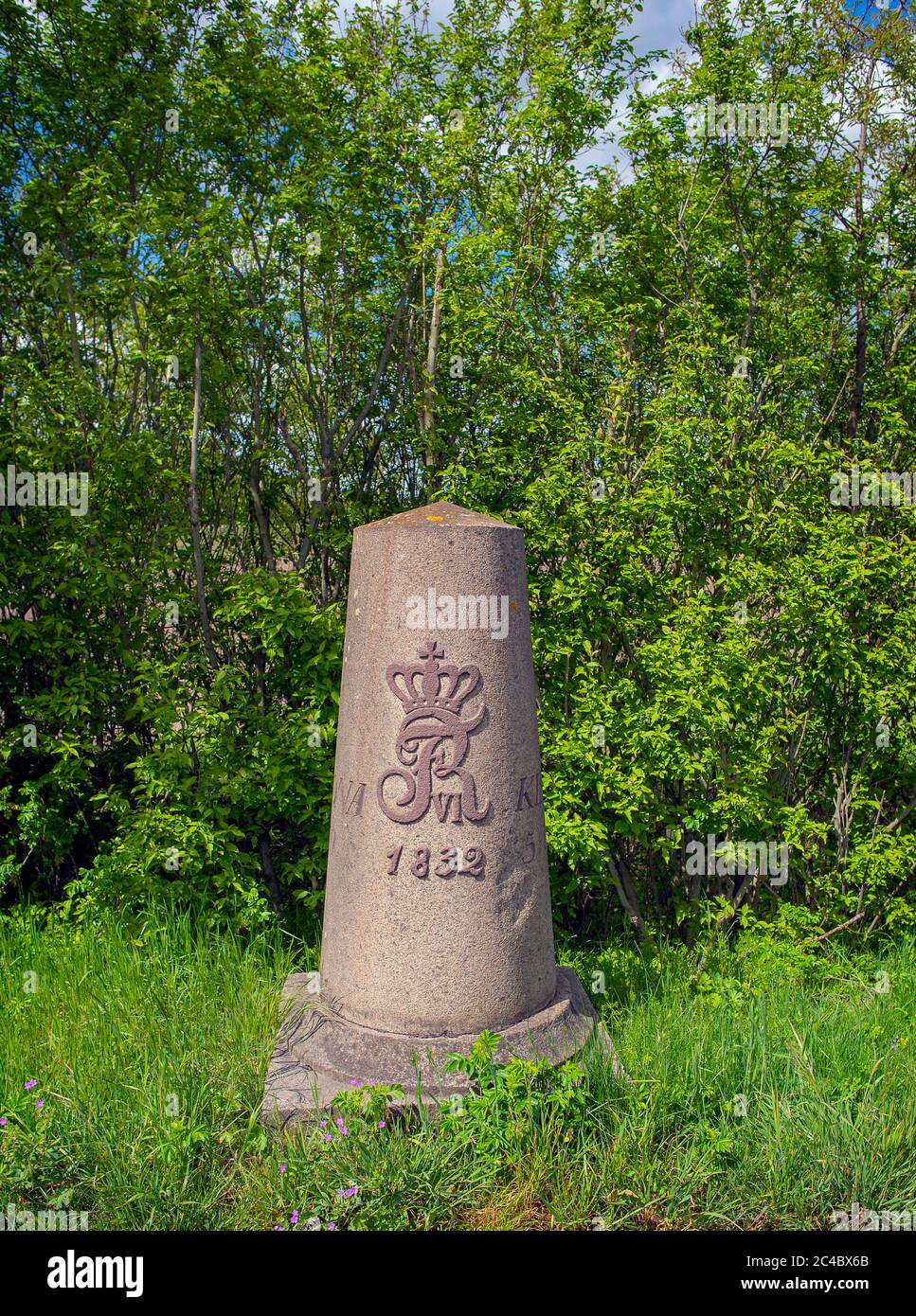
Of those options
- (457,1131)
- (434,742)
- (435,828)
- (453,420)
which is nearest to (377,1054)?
(457,1131)

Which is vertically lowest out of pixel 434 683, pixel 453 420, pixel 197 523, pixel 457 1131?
pixel 457 1131

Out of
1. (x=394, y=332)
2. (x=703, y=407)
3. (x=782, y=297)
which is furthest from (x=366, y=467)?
(x=782, y=297)

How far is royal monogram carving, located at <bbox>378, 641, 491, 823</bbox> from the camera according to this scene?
285 centimetres

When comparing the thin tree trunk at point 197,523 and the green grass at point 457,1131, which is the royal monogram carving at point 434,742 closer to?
the green grass at point 457,1131

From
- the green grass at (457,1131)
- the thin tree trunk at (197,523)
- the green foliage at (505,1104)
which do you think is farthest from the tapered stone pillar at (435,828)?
the thin tree trunk at (197,523)

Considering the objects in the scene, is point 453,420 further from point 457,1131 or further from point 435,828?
point 457,1131

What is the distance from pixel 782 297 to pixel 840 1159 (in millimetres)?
4801

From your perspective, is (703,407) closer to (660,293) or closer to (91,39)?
(660,293)

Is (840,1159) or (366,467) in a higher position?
(366,467)

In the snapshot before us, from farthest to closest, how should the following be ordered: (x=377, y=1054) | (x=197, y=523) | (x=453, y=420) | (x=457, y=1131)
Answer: (x=453, y=420) < (x=197, y=523) < (x=377, y=1054) < (x=457, y=1131)

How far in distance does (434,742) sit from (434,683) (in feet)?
0.64

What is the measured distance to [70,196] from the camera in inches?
181

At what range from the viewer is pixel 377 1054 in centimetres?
284

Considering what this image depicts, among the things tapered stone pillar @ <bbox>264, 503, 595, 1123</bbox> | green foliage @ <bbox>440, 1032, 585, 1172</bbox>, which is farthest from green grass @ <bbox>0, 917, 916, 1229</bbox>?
tapered stone pillar @ <bbox>264, 503, 595, 1123</bbox>
